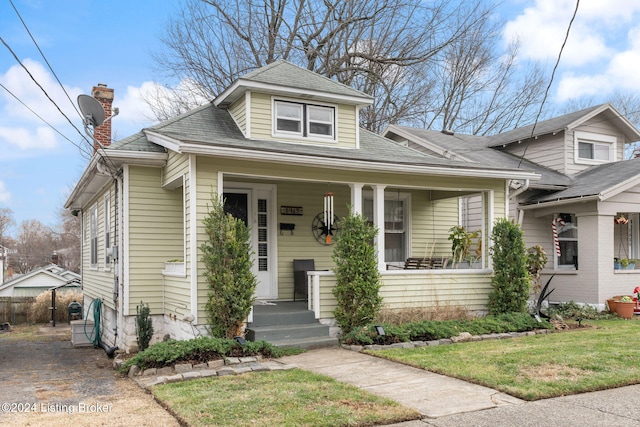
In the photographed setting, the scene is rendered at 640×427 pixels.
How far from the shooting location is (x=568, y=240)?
14336 millimetres

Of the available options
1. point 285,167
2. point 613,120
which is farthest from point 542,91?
point 285,167

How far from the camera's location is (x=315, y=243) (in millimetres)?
11836

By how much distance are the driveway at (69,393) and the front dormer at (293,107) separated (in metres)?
5.10

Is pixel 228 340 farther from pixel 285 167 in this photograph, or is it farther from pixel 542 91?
pixel 542 91

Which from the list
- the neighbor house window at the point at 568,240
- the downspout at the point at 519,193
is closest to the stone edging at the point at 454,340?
the downspout at the point at 519,193

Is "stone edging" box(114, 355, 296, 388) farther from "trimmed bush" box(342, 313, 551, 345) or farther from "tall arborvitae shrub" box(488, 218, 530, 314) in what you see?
"tall arborvitae shrub" box(488, 218, 530, 314)

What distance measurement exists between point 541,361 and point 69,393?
5.79 metres

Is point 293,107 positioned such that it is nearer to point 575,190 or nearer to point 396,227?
point 396,227

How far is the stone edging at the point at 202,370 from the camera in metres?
6.84

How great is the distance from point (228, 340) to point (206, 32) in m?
17.5

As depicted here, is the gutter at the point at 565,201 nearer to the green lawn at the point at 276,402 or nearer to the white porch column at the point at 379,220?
the white porch column at the point at 379,220

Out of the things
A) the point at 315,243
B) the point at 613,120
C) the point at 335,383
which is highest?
the point at 613,120

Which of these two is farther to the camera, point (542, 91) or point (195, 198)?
point (542, 91)

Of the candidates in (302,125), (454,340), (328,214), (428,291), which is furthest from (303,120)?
(454,340)
